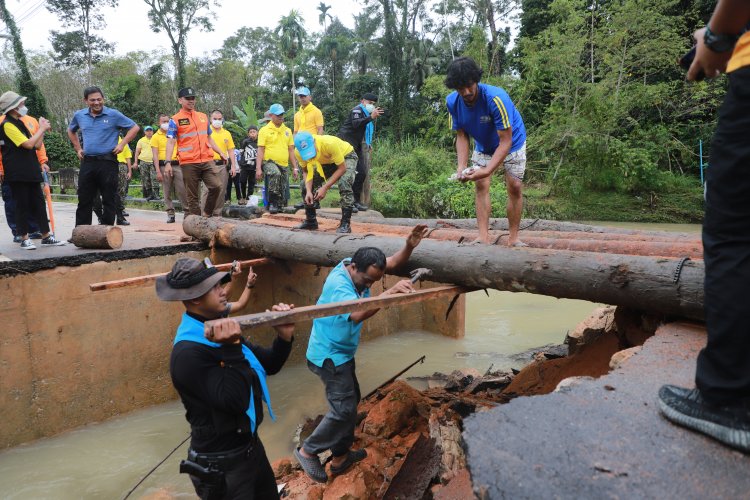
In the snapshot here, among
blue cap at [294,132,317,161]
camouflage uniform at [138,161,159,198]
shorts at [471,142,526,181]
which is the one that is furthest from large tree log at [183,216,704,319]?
camouflage uniform at [138,161,159,198]

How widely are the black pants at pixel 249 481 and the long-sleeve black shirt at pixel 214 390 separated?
0.12m

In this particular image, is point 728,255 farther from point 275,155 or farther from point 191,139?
point 275,155

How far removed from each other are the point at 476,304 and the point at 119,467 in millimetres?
7235

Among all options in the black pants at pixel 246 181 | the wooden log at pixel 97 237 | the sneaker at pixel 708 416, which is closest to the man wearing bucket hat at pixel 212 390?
the sneaker at pixel 708 416

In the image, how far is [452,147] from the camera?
981 inches

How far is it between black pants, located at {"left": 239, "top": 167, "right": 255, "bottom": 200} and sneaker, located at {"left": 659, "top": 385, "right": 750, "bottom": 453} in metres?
10.2

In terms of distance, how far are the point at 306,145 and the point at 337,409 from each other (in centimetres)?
325

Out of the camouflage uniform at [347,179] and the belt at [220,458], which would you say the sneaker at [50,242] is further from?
the belt at [220,458]

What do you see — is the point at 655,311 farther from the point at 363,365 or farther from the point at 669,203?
the point at 669,203

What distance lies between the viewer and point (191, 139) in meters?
7.16

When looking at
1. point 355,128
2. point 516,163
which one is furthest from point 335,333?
point 355,128

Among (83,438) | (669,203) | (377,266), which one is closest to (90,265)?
(83,438)

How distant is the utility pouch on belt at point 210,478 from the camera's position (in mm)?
2539

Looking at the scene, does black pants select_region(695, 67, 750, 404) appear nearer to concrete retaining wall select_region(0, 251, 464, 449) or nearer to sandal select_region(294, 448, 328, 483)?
sandal select_region(294, 448, 328, 483)
